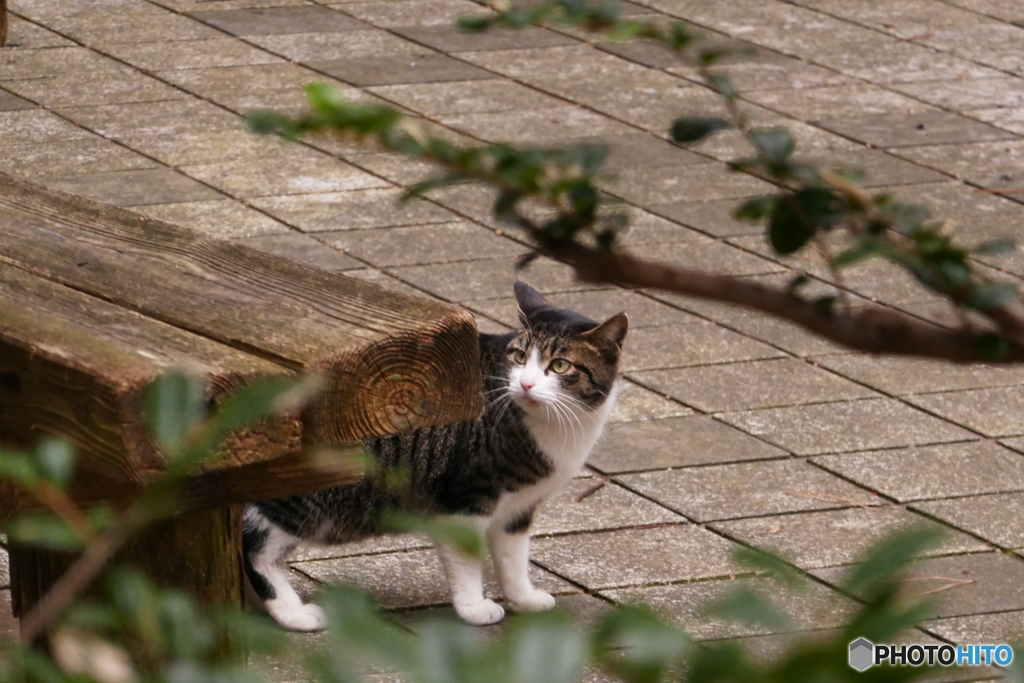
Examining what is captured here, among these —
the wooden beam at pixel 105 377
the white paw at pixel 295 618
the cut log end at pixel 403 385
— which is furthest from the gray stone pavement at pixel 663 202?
the wooden beam at pixel 105 377

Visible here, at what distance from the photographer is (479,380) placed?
8.86ft

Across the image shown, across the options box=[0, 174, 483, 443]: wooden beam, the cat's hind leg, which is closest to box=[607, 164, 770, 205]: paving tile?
the cat's hind leg

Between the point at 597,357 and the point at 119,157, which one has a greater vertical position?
the point at 597,357

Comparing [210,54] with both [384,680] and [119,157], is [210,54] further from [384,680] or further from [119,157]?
[384,680]

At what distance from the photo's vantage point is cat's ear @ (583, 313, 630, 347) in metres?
4.01

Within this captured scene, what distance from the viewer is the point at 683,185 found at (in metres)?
6.97

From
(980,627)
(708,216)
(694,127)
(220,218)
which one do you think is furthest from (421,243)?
(694,127)

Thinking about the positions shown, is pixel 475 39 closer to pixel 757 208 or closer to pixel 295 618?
pixel 295 618

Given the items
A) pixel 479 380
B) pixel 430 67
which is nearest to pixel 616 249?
pixel 479 380

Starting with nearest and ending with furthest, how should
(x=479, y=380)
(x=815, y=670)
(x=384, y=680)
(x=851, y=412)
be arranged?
(x=815, y=670), (x=479, y=380), (x=384, y=680), (x=851, y=412)

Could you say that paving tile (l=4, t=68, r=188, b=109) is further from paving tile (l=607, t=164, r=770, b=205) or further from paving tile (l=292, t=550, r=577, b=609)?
paving tile (l=292, t=550, r=577, b=609)

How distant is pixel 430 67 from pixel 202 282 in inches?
221

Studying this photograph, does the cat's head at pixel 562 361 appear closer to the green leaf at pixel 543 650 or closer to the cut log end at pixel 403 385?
the cut log end at pixel 403 385

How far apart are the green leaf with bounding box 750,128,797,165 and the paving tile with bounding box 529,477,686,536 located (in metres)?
3.36
